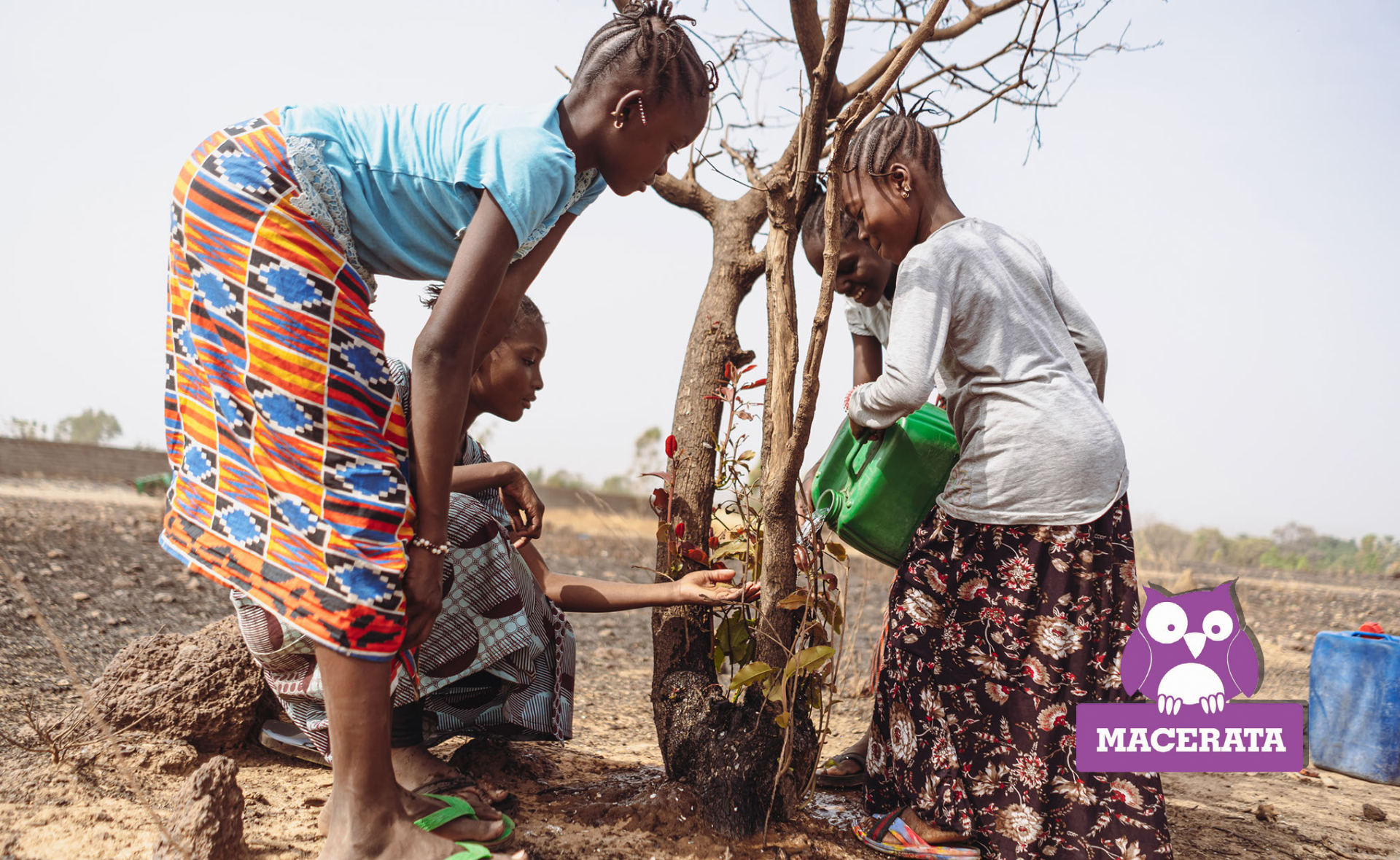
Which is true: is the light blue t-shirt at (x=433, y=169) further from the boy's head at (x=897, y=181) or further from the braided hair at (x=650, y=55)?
the boy's head at (x=897, y=181)

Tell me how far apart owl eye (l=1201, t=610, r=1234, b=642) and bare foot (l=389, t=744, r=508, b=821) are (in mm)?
1937

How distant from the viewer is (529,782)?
244 centimetres

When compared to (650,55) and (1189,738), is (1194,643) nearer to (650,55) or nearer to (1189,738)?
(1189,738)

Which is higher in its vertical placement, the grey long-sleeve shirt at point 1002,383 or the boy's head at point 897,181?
the boy's head at point 897,181

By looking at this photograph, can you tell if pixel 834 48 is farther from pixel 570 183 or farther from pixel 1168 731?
pixel 1168 731

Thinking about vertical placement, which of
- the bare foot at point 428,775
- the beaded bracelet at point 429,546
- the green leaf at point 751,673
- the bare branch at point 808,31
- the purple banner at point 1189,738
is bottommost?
the bare foot at point 428,775

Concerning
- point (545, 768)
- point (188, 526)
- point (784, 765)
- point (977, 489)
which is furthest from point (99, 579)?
point (977, 489)

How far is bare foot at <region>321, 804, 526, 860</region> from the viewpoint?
1.51m

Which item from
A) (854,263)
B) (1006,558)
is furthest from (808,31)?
(1006,558)

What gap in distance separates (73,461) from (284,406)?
22.7 metres

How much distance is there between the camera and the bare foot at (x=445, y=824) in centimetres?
162

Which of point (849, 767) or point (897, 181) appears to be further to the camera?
point (849, 767)

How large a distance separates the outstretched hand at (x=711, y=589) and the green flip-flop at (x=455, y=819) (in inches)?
26.6

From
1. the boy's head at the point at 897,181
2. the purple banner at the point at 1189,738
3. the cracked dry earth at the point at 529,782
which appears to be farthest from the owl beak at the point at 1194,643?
the boy's head at the point at 897,181
